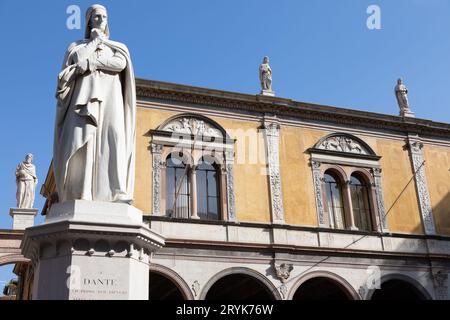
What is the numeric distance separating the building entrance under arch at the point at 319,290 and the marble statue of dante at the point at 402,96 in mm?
6913

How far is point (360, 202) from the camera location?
719 inches

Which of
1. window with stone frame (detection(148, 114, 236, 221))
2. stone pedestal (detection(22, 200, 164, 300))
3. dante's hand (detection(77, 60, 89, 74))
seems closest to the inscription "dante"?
stone pedestal (detection(22, 200, 164, 300))

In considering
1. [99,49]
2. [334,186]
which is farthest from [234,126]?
[99,49]

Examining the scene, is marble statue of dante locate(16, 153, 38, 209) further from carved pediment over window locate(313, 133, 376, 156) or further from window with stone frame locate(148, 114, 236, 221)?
carved pediment over window locate(313, 133, 376, 156)

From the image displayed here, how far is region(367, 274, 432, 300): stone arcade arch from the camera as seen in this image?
17312mm

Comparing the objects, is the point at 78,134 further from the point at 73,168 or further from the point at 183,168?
the point at 183,168

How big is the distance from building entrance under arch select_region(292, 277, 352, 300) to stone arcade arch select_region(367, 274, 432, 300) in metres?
1.08

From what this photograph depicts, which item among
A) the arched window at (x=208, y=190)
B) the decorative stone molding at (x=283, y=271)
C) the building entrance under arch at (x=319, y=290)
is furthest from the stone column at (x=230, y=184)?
the building entrance under arch at (x=319, y=290)

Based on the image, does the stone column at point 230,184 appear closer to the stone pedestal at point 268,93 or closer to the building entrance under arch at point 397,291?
the stone pedestal at point 268,93

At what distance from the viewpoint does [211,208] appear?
16312mm

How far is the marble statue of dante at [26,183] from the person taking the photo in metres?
15.9

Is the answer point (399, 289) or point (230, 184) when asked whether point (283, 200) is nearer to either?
point (230, 184)

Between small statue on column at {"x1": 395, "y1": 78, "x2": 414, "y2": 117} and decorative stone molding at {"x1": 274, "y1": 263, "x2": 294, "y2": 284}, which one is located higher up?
small statue on column at {"x1": 395, "y1": 78, "x2": 414, "y2": 117}

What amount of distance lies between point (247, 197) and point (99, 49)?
12.4 metres
